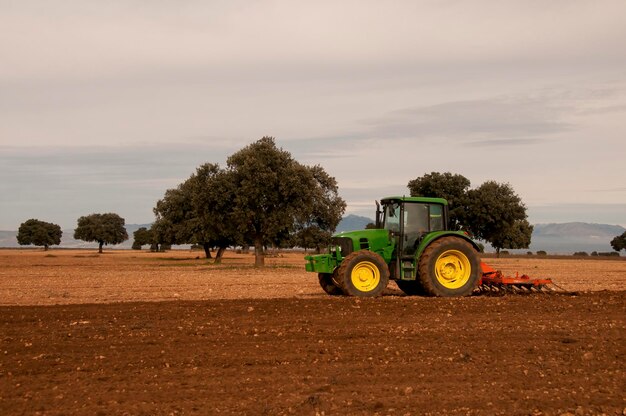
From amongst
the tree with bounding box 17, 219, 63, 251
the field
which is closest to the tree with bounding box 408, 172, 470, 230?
the field

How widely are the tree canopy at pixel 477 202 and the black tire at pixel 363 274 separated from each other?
51760mm

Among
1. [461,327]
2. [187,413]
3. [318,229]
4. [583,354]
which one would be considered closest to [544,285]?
[461,327]

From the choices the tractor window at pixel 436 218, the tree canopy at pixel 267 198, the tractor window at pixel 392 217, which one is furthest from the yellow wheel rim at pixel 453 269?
the tree canopy at pixel 267 198

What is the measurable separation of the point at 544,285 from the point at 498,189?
55.0 m

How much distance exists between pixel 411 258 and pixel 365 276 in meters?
1.29

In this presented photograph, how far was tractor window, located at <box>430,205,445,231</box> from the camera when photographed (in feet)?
64.3

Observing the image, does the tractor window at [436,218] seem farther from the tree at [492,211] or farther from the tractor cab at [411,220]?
the tree at [492,211]

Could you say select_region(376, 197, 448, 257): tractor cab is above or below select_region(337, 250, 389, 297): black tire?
above

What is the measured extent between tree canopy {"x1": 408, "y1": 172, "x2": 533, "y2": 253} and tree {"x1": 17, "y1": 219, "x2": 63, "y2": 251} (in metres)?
107

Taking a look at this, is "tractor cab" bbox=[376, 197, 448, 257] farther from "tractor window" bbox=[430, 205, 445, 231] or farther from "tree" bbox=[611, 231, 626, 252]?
"tree" bbox=[611, 231, 626, 252]

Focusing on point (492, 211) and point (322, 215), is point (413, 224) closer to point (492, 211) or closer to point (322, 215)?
point (322, 215)

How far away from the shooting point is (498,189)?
73188 mm

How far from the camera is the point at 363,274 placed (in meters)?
18.8

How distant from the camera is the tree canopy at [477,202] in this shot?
7100 cm
